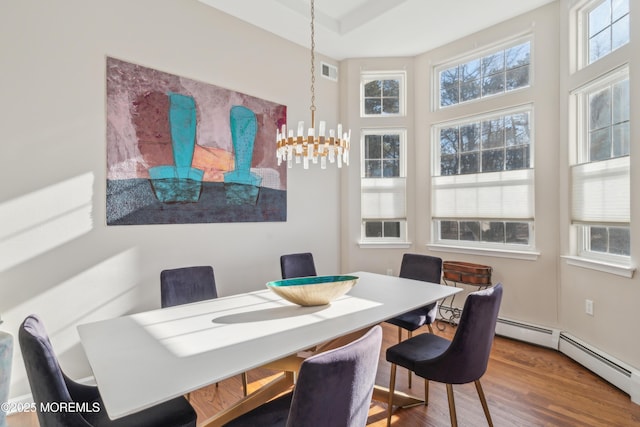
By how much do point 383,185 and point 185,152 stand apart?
246cm

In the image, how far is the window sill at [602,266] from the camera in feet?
8.32

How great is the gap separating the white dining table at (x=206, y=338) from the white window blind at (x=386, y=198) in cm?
208

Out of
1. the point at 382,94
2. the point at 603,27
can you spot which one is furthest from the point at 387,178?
the point at 603,27

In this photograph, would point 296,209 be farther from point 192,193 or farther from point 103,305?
point 103,305

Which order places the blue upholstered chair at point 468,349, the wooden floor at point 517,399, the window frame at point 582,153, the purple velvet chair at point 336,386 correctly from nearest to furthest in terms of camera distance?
the purple velvet chair at point 336,386, the blue upholstered chair at point 468,349, the wooden floor at point 517,399, the window frame at point 582,153

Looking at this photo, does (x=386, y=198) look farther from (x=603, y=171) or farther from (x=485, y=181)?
(x=603, y=171)

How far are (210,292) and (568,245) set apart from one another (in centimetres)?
322

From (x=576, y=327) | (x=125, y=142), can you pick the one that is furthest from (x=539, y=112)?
(x=125, y=142)

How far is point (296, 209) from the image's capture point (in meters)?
3.99

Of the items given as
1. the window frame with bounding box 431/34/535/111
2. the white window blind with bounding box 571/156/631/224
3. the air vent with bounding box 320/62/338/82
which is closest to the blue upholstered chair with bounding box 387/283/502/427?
the white window blind with bounding box 571/156/631/224

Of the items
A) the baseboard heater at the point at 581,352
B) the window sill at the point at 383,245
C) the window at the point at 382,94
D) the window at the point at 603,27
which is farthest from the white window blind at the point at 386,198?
the window at the point at 603,27

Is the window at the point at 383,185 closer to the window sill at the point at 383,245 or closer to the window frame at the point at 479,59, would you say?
the window sill at the point at 383,245

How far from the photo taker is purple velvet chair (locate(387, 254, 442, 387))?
272cm

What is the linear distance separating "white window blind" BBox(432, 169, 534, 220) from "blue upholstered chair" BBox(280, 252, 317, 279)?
71.6 inches
